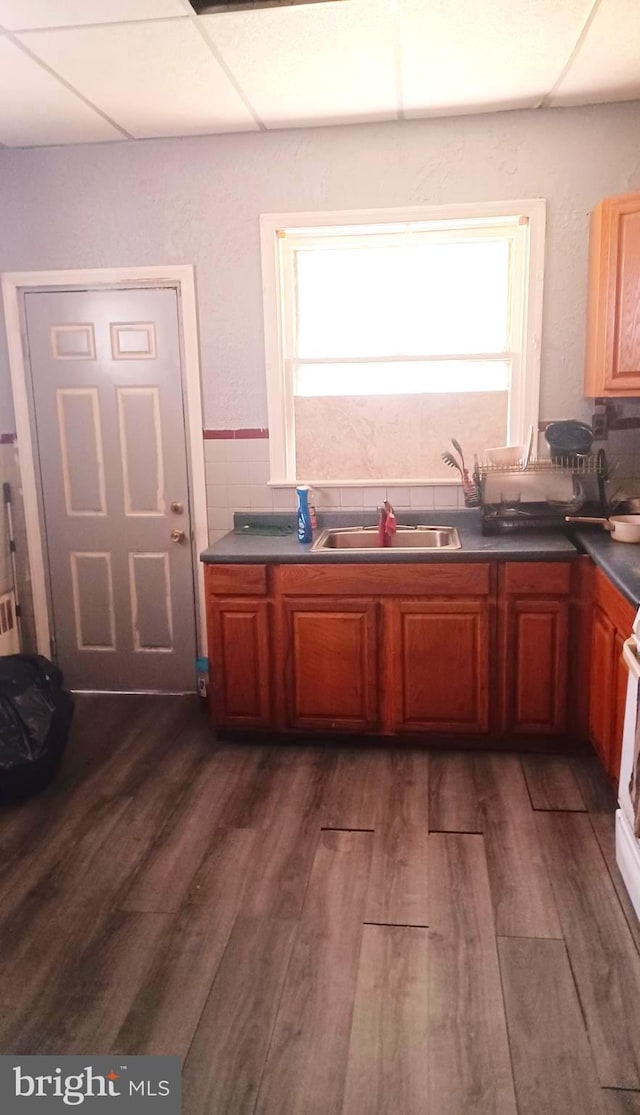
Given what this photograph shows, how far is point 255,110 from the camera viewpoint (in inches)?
124

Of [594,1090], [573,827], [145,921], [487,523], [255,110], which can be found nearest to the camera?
[594,1090]

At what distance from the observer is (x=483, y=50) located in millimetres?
2633

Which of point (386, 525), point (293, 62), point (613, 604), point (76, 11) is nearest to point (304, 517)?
point (386, 525)

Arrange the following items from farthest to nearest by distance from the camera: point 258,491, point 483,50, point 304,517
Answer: point 258,491 < point 304,517 < point 483,50

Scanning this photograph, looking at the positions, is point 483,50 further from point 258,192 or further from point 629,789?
point 629,789

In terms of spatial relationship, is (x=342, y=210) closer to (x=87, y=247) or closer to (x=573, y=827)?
(x=87, y=247)

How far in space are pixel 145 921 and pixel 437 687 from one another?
147 cm

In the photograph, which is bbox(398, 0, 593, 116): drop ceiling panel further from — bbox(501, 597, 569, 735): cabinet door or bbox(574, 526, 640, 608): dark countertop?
bbox(501, 597, 569, 735): cabinet door

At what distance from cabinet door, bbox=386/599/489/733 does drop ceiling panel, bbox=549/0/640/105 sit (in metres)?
1.97

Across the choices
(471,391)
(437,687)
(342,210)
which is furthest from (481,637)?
(342,210)

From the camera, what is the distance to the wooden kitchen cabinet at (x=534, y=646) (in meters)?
3.08

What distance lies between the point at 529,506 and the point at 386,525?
0.62 meters

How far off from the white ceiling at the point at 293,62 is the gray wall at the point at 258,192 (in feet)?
0.35

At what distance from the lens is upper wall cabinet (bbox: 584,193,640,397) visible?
9.82 feet
